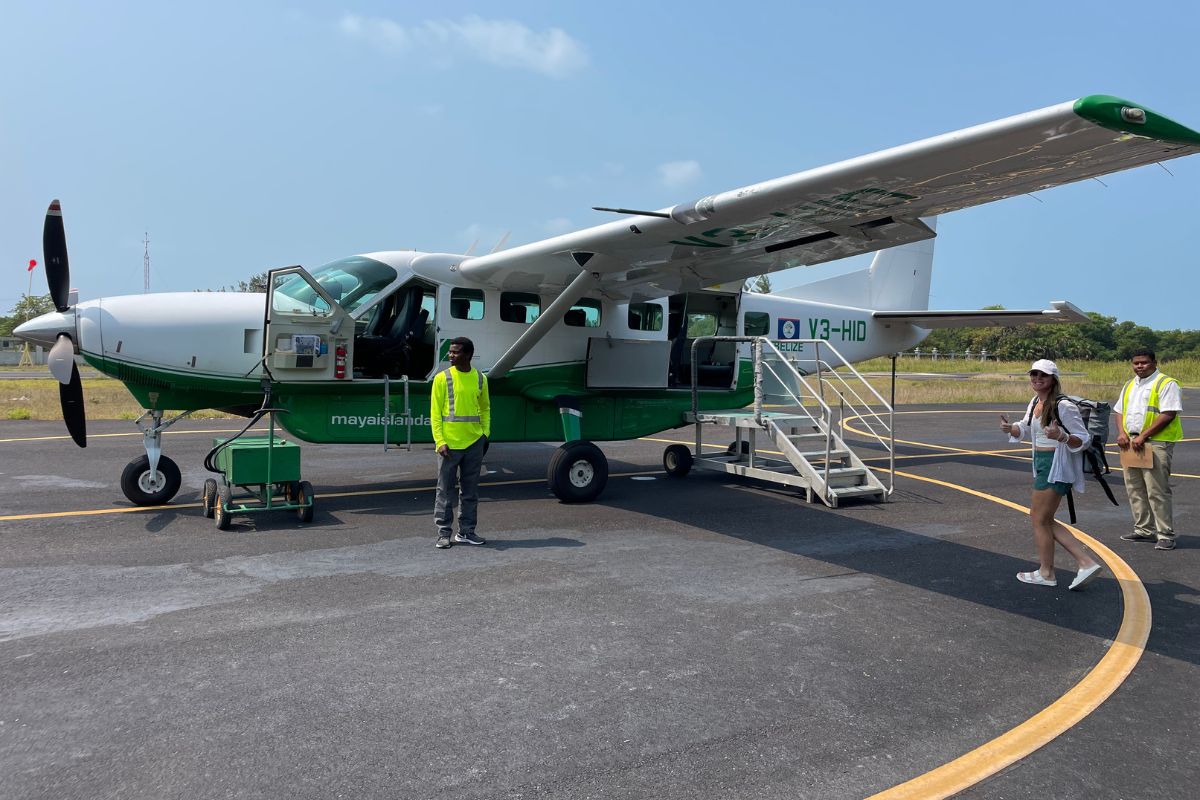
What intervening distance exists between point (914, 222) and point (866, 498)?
12.9 feet

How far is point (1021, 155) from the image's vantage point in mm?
5027

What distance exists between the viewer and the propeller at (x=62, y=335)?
7.75 meters

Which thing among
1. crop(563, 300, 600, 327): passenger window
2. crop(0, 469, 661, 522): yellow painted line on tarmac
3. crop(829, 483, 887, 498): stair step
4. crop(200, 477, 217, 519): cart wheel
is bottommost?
crop(0, 469, 661, 522): yellow painted line on tarmac

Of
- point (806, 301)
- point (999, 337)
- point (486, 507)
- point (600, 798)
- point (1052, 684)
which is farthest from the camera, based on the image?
point (999, 337)

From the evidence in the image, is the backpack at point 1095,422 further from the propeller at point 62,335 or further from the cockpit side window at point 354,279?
the propeller at point 62,335

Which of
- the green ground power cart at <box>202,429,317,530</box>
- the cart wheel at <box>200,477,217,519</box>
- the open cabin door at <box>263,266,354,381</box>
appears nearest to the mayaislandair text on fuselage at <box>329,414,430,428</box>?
the open cabin door at <box>263,266,354,381</box>

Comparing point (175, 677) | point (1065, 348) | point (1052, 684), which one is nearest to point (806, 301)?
point (1052, 684)

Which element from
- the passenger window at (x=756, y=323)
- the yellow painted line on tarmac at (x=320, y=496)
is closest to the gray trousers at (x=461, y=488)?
the yellow painted line on tarmac at (x=320, y=496)

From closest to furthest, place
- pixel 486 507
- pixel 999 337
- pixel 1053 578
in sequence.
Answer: pixel 1053 578
pixel 486 507
pixel 999 337

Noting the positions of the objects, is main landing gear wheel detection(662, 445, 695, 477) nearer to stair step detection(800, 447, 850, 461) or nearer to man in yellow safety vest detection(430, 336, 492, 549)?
stair step detection(800, 447, 850, 461)

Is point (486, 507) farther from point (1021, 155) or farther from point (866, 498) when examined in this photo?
point (1021, 155)

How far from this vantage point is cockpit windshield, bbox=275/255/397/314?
8742mm

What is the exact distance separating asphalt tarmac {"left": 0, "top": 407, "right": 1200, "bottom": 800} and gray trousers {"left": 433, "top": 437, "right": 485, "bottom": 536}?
0.31 m

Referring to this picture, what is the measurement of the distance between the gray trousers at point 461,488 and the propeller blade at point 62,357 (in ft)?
13.2
